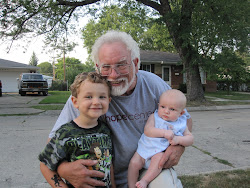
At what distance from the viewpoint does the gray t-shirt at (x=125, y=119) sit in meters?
1.95

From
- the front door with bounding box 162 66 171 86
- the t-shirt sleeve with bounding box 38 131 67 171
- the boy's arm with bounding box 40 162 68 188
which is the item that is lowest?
the boy's arm with bounding box 40 162 68 188

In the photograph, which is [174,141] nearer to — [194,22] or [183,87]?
[194,22]

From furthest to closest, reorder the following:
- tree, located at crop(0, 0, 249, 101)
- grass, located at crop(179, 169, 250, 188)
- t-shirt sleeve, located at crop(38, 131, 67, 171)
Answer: tree, located at crop(0, 0, 249, 101)
grass, located at crop(179, 169, 250, 188)
t-shirt sleeve, located at crop(38, 131, 67, 171)

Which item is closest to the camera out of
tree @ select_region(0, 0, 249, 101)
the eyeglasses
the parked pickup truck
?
the eyeglasses

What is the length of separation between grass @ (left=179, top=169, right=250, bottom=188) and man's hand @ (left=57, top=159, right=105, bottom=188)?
6.03ft

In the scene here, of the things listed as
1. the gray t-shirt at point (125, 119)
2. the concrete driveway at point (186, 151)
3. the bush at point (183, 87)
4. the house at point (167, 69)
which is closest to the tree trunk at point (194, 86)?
the concrete driveway at point (186, 151)

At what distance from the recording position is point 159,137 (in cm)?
196

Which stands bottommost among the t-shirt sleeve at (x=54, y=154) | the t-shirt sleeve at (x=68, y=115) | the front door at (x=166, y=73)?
the t-shirt sleeve at (x=54, y=154)

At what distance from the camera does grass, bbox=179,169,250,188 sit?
9.90 ft

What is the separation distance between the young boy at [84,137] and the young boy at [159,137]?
9.9 inches

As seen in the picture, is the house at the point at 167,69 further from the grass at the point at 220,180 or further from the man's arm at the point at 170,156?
the man's arm at the point at 170,156

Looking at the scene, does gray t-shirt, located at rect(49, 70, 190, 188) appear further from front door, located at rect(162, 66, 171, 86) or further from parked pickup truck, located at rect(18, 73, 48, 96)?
front door, located at rect(162, 66, 171, 86)

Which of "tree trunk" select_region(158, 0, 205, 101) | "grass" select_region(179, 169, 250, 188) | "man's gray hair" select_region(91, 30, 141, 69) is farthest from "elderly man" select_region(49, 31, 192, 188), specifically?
"tree trunk" select_region(158, 0, 205, 101)

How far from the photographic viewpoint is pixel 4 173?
11.6ft
